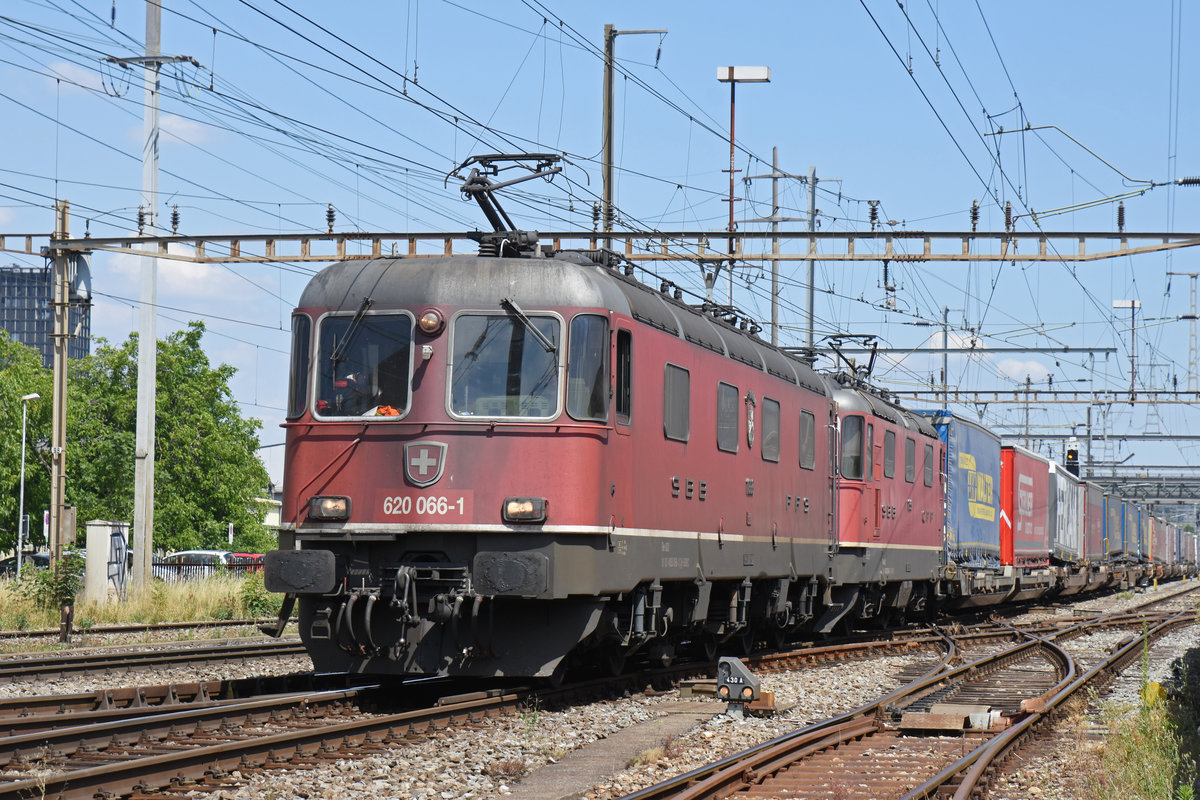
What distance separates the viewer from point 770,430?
53.7 feet

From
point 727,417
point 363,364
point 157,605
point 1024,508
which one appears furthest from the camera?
point 1024,508

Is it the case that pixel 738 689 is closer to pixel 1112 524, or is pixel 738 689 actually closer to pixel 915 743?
pixel 915 743

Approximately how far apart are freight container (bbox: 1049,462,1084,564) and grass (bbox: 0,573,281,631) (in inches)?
782

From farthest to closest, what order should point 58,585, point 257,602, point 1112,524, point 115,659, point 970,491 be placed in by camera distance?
point 1112,524, point 970,491, point 257,602, point 58,585, point 115,659

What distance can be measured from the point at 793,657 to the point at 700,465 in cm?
431

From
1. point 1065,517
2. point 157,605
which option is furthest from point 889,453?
point 1065,517

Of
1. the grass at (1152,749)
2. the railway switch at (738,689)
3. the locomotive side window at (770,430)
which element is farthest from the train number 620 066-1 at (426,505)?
the locomotive side window at (770,430)

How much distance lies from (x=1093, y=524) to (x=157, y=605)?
96.5ft

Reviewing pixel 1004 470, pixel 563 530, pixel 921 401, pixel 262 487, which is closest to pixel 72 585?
pixel 563 530

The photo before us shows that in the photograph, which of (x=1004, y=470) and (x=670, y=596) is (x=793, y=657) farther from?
(x=1004, y=470)

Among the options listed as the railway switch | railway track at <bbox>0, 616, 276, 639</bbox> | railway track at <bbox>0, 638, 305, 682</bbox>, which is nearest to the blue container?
railway track at <bbox>0, 616, 276, 639</bbox>

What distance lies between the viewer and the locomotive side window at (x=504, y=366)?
11.6 m

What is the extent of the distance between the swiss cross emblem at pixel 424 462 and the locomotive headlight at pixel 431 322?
94cm

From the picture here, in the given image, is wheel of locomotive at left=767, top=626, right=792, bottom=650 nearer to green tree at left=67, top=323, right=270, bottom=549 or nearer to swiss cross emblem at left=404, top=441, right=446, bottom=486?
swiss cross emblem at left=404, top=441, right=446, bottom=486
